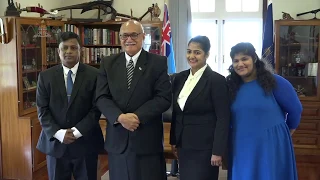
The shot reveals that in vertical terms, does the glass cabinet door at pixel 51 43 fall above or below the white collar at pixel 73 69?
above

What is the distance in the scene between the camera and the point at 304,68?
516 cm

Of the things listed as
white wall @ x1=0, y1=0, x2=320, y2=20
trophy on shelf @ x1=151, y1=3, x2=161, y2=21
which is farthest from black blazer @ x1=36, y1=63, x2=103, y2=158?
trophy on shelf @ x1=151, y1=3, x2=161, y2=21

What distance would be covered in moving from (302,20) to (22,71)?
362 centimetres

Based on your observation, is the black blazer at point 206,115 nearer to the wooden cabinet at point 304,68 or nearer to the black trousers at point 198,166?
the black trousers at point 198,166

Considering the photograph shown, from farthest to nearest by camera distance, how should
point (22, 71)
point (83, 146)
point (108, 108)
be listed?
1. point (22, 71)
2. point (83, 146)
3. point (108, 108)

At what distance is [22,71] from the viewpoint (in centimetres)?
405

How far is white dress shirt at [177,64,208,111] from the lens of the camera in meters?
2.23

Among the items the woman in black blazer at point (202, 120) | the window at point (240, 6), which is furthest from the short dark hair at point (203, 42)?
the window at point (240, 6)

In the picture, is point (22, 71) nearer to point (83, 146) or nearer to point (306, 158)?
point (83, 146)

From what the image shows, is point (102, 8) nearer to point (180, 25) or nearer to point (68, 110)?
point (180, 25)

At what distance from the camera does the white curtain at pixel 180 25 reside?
17.7 feet

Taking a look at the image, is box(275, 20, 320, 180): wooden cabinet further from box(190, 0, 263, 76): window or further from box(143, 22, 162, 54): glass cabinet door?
box(143, 22, 162, 54): glass cabinet door

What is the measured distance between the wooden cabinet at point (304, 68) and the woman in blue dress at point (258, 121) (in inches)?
109

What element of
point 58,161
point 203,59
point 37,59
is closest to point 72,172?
point 58,161
